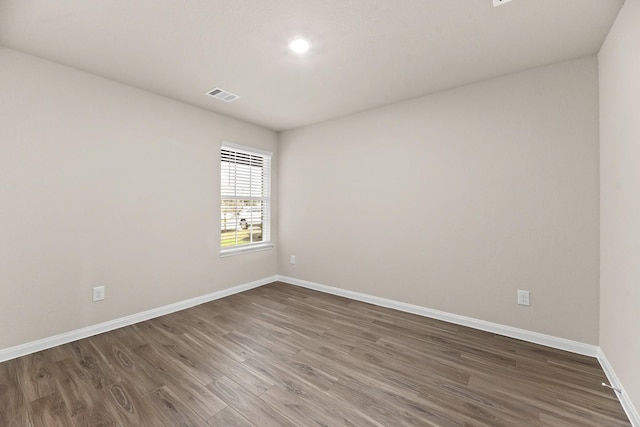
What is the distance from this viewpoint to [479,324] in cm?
278

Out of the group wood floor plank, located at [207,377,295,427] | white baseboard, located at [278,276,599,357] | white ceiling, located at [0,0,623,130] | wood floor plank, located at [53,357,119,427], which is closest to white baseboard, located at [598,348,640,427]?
white baseboard, located at [278,276,599,357]

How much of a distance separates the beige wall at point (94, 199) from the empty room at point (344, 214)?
0.02 metres

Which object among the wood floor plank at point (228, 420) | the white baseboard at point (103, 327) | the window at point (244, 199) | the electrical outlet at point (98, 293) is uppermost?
the window at point (244, 199)

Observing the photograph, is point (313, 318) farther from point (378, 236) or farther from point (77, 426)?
point (77, 426)

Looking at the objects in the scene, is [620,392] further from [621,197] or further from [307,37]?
[307,37]

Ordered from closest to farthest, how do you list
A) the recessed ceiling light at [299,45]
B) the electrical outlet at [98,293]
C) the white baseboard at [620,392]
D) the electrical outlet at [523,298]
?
the white baseboard at [620,392], the recessed ceiling light at [299,45], the electrical outlet at [523,298], the electrical outlet at [98,293]

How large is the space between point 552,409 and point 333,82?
3.02 metres

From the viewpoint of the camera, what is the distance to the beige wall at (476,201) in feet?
7.65

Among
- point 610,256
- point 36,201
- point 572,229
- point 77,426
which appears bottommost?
point 77,426

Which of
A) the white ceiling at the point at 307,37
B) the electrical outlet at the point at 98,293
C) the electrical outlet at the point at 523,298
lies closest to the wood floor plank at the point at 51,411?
the electrical outlet at the point at 98,293

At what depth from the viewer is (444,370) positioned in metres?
2.07

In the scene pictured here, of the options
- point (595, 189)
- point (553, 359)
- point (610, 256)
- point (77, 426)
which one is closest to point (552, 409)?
point (553, 359)

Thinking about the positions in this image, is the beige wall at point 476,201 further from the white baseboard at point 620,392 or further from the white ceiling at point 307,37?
the white ceiling at point 307,37

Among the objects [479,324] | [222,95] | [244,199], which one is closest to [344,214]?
[244,199]
